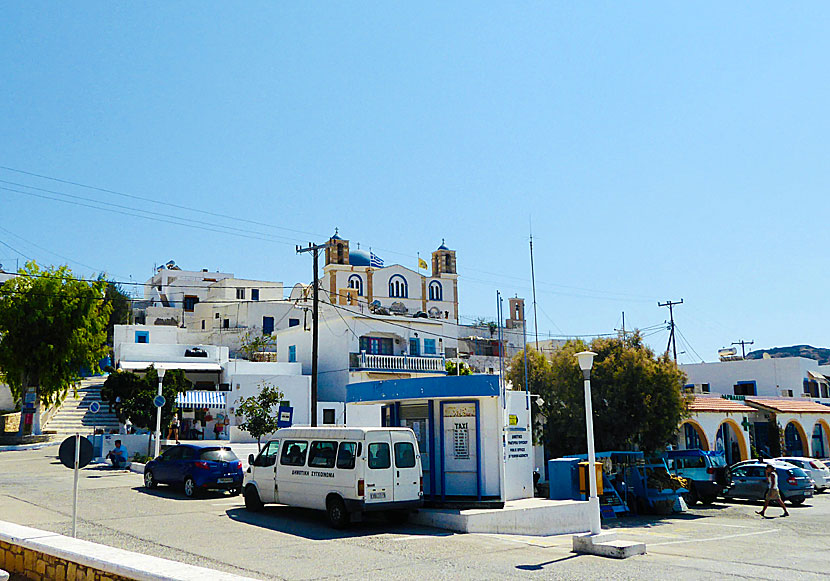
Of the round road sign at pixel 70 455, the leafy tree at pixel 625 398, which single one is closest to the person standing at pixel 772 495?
the leafy tree at pixel 625 398

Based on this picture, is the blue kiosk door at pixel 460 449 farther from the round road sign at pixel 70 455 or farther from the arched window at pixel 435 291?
the arched window at pixel 435 291

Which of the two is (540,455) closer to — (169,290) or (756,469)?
(756,469)

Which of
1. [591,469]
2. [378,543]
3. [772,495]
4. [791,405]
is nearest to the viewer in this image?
[378,543]

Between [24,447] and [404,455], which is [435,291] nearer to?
[24,447]

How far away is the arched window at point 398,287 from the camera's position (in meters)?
81.4

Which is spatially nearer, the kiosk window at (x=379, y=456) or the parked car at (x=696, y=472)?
the kiosk window at (x=379, y=456)

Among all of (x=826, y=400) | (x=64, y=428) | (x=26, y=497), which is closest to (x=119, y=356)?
(x=64, y=428)

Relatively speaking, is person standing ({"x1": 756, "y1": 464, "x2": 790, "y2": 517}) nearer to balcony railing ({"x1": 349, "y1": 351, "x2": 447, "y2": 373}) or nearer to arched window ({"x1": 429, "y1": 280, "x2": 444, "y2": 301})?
balcony railing ({"x1": 349, "y1": 351, "x2": 447, "y2": 373})

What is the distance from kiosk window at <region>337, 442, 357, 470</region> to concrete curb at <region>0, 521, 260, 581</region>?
275 inches

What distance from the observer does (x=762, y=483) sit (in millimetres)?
27938

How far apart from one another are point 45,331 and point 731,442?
37.3m

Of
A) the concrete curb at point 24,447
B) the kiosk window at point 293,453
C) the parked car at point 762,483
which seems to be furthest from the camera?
the concrete curb at point 24,447

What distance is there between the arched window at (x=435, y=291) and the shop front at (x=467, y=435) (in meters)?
65.2

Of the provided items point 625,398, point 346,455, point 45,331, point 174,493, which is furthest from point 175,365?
point 346,455
